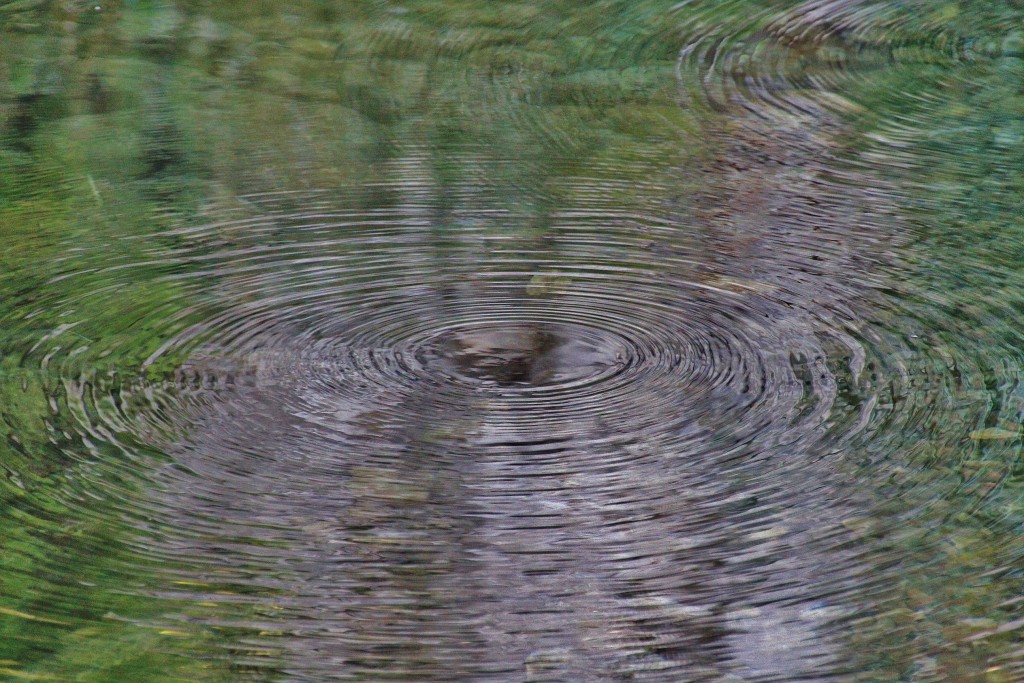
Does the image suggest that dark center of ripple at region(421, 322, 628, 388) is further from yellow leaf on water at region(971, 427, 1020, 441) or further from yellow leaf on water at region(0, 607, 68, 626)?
yellow leaf on water at region(0, 607, 68, 626)

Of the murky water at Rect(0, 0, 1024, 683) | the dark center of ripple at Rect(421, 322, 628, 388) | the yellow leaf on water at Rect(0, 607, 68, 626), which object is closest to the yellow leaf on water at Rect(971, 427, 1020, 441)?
the murky water at Rect(0, 0, 1024, 683)

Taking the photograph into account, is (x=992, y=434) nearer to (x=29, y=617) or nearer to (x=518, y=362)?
(x=518, y=362)

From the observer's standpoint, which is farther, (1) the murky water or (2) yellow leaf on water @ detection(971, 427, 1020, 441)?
(2) yellow leaf on water @ detection(971, 427, 1020, 441)

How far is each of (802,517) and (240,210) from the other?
145 cm

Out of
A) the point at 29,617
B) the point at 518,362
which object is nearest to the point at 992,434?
the point at 518,362

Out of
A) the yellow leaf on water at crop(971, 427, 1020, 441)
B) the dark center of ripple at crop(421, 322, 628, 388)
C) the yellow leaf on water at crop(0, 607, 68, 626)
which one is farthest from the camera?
the dark center of ripple at crop(421, 322, 628, 388)

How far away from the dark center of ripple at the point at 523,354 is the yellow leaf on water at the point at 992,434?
562mm

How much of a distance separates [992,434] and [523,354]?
742mm

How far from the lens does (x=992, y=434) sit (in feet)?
5.37

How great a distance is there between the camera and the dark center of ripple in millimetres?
1872

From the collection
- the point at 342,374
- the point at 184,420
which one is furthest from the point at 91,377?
the point at 342,374

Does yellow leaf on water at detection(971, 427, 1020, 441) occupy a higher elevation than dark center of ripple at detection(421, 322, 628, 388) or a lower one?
lower

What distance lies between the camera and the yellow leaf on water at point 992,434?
1630mm

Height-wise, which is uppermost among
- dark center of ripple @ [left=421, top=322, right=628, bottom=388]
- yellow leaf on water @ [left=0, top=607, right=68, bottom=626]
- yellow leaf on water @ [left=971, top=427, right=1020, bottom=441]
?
dark center of ripple @ [left=421, top=322, right=628, bottom=388]
